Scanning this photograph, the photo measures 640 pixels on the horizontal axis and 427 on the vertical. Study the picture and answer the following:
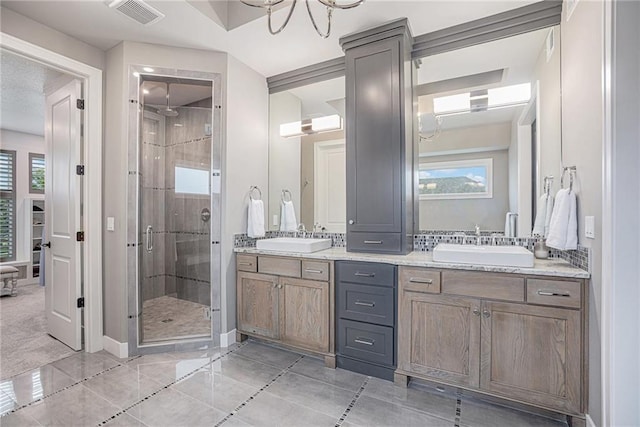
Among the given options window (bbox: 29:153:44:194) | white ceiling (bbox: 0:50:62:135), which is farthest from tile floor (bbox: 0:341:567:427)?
window (bbox: 29:153:44:194)

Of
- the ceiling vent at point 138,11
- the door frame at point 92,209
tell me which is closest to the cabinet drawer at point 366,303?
the door frame at point 92,209

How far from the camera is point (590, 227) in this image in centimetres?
167

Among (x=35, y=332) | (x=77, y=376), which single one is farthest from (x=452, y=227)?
(x=35, y=332)

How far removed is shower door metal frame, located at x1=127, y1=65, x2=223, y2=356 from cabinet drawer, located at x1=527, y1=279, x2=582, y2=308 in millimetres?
2423

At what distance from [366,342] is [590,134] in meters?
1.89

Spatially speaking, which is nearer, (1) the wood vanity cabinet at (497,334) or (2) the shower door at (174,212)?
(1) the wood vanity cabinet at (497,334)

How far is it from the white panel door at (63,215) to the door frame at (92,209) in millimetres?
78

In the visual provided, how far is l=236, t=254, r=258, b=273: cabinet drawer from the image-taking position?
112 inches

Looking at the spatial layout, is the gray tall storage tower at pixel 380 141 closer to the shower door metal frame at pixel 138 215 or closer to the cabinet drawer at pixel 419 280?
the cabinet drawer at pixel 419 280

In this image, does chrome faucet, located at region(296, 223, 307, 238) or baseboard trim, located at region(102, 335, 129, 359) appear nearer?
baseboard trim, located at region(102, 335, 129, 359)

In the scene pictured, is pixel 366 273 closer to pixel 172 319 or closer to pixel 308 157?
pixel 308 157

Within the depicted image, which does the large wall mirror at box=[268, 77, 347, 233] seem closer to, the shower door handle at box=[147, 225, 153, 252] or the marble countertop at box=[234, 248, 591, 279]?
the marble countertop at box=[234, 248, 591, 279]

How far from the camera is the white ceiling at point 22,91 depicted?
3057mm

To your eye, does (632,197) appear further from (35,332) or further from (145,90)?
(35,332)
